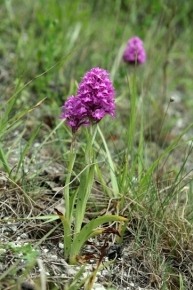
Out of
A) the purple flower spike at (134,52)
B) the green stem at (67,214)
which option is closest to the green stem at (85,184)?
the green stem at (67,214)

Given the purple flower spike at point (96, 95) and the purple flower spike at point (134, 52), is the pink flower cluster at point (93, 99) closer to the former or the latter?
the purple flower spike at point (96, 95)

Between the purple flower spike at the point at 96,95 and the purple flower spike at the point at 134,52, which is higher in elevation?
the purple flower spike at the point at 134,52

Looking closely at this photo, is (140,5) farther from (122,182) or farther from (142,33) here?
(122,182)

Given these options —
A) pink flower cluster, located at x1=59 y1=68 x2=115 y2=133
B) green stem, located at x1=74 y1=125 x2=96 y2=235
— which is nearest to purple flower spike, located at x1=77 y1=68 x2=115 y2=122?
pink flower cluster, located at x1=59 y1=68 x2=115 y2=133

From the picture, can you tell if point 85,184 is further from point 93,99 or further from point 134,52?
point 134,52

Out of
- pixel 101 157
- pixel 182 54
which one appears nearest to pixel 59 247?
pixel 101 157

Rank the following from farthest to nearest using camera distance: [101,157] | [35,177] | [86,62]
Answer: [86,62]
[101,157]
[35,177]

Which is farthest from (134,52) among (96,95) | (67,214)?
(67,214)

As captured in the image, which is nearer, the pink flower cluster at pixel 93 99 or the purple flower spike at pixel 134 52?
the pink flower cluster at pixel 93 99
